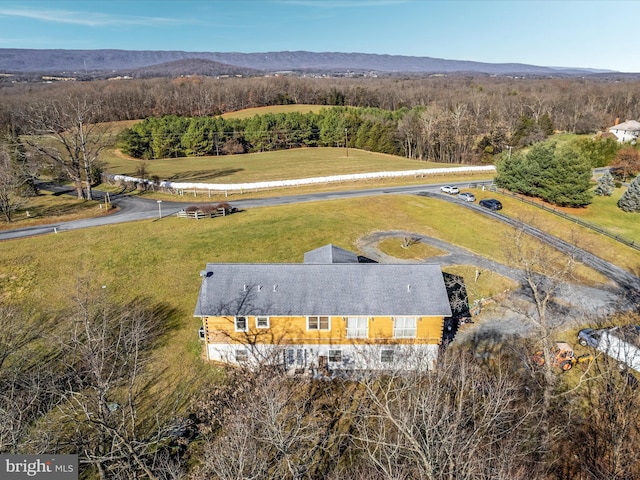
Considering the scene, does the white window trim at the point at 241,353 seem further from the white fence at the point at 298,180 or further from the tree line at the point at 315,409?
the white fence at the point at 298,180

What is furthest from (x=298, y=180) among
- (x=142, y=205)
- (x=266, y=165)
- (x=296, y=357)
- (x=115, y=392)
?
(x=115, y=392)

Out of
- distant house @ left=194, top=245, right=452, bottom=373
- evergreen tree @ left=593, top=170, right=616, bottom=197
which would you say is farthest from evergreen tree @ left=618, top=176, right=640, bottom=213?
distant house @ left=194, top=245, right=452, bottom=373

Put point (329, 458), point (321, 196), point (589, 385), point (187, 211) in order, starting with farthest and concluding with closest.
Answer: point (321, 196) < point (187, 211) < point (589, 385) < point (329, 458)

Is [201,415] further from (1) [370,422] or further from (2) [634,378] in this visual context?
(2) [634,378]

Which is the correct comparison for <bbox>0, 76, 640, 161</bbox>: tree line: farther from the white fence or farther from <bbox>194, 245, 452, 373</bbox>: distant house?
<bbox>194, 245, 452, 373</bbox>: distant house

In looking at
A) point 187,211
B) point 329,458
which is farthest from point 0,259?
point 329,458

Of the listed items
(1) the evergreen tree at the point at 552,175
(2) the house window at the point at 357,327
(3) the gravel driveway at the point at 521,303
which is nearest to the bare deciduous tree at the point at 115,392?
(2) the house window at the point at 357,327
